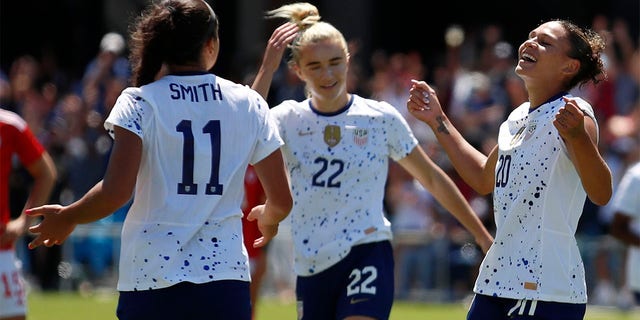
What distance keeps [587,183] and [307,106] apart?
2.27 m

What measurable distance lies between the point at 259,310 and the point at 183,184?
9.32 metres

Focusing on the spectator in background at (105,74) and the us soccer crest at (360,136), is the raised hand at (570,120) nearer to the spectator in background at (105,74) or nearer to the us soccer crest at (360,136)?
the us soccer crest at (360,136)

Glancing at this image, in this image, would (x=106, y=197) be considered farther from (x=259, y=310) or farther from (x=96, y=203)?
(x=259, y=310)

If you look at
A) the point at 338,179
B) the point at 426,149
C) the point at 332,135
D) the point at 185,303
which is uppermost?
the point at 426,149

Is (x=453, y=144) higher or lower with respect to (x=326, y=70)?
lower

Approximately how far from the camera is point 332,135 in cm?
726

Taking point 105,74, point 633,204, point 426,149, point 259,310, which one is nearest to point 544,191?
point 633,204

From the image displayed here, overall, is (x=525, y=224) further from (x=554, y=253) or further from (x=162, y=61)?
(x=162, y=61)

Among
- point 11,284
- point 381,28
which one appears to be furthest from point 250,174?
point 381,28

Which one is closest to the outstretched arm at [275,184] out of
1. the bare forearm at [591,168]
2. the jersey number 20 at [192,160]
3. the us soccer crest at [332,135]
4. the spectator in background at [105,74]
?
the jersey number 20 at [192,160]

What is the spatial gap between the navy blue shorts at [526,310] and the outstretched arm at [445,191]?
0.82 metres

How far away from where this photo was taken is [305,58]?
7.34m

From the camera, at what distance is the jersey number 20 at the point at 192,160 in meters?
5.12

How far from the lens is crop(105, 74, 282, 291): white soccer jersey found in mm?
5105
